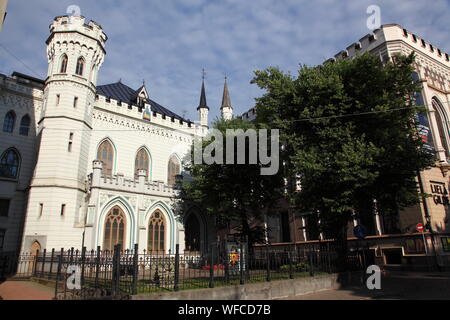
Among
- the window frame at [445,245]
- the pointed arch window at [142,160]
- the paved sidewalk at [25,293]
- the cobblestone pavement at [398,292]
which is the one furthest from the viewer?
the pointed arch window at [142,160]

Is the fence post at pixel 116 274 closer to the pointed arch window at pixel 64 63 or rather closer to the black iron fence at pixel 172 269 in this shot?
the black iron fence at pixel 172 269

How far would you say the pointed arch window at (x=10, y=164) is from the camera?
2322cm

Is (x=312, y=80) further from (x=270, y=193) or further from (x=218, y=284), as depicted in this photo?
(x=218, y=284)

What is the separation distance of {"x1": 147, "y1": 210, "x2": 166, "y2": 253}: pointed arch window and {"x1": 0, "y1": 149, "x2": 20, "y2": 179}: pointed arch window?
1105cm

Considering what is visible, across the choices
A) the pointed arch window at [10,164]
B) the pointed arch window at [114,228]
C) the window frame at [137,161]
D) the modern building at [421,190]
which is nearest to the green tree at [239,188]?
the modern building at [421,190]

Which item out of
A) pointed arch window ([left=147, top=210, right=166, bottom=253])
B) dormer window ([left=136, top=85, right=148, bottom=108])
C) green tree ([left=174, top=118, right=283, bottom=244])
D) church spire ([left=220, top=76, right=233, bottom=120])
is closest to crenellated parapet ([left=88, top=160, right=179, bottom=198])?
pointed arch window ([left=147, top=210, right=166, bottom=253])

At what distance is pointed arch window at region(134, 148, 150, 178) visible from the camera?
29413mm

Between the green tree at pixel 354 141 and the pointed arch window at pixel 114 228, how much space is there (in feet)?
48.1

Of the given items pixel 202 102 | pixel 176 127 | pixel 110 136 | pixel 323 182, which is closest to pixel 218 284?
pixel 323 182

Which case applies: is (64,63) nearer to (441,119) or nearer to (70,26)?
(70,26)

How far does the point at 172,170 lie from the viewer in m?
31.8

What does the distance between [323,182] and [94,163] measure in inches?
667

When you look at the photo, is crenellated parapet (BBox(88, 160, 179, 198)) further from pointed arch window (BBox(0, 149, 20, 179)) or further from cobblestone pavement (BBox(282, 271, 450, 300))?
cobblestone pavement (BBox(282, 271, 450, 300))
